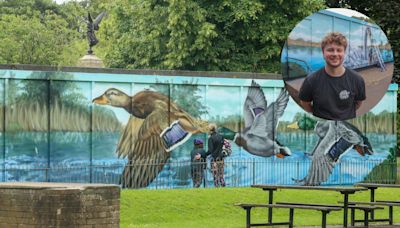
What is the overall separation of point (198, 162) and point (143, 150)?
5.06ft

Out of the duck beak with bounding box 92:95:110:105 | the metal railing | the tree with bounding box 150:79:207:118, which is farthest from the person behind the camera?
the tree with bounding box 150:79:207:118

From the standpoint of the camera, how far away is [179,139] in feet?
97.4

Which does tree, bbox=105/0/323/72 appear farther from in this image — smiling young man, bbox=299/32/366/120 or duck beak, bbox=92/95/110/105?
smiling young man, bbox=299/32/366/120

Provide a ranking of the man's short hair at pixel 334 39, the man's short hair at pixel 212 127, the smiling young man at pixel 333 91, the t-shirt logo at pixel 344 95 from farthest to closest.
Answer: the man's short hair at pixel 212 127 → the man's short hair at pixel 334 39 → the t-shirt logo at pixel 344 95 → the smiling young man at pixel 333 91

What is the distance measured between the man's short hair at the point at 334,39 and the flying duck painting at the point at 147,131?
589 centimetres

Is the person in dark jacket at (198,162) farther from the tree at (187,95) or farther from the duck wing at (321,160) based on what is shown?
the duck wing at (321,160)

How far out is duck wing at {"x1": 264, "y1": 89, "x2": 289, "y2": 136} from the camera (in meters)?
31.2

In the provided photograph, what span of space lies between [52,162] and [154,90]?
143 inches

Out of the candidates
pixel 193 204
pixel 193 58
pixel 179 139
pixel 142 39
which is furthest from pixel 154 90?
pixel 142 39

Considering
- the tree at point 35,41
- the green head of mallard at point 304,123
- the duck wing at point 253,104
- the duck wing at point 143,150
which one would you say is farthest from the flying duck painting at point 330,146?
the tree at point 35,41

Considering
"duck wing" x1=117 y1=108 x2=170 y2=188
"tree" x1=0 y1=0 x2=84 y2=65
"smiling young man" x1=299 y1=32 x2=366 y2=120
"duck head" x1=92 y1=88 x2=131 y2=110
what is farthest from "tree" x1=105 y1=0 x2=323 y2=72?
"smiling young man" x1=299 y1=32 x2=366 y2=120

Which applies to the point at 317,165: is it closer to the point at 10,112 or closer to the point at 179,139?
the point at 179,139

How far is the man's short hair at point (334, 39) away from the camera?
82.6ft

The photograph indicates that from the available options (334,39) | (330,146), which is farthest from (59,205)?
(330,146)
